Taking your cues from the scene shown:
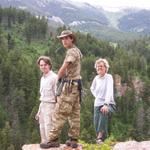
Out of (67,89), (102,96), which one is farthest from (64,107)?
(102,96)

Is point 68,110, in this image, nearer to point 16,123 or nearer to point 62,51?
point 16,123

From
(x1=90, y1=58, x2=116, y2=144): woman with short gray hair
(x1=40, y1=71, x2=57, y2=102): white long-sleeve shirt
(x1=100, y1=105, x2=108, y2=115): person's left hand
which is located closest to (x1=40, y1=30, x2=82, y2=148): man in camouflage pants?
(x1=40, y1=71, x2=57, y2=102): white long-sleeve shirt

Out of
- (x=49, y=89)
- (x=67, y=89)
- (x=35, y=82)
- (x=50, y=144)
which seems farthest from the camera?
(x=35, y=82)

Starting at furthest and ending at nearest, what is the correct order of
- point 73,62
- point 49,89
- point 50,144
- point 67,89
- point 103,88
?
point 103,88
point 49,89
point 50,144
point 67,89
point 73,62

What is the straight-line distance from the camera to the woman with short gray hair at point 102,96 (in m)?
13.3

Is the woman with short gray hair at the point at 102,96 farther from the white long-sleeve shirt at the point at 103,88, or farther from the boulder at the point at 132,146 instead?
the boulder at the point at 132,146

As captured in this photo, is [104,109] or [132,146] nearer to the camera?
[132,146]

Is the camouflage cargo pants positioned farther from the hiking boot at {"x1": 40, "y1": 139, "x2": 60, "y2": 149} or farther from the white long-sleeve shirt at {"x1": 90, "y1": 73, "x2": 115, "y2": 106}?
the white long-sleeve shirt at {"x1": 90, "y1": 73, "x2": 115, "y2": 106}

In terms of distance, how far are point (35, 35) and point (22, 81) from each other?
57.8 metres

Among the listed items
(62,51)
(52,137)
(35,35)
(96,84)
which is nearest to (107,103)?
(96,84)

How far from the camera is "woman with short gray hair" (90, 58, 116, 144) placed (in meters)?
13.3

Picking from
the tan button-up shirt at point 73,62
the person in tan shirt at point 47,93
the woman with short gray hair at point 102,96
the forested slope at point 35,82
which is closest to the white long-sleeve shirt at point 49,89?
the person in tan shirt at point 47,93

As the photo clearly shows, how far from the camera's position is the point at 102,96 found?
1356 cm

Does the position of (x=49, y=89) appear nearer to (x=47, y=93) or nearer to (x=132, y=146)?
(x=47, y=93)
